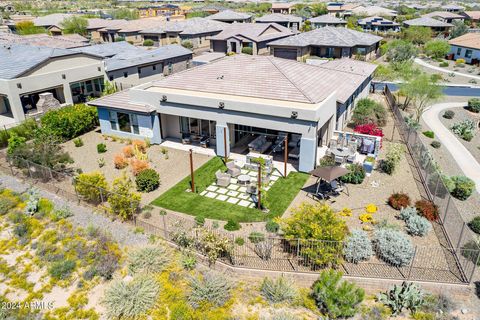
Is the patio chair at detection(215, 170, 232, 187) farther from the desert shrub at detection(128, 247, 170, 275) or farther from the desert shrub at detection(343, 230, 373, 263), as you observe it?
the desert shrub at detection(343, 230, 373, 263)

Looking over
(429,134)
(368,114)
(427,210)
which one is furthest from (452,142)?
(427,210)

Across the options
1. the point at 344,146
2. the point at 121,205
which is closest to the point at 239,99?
the point at 344,146

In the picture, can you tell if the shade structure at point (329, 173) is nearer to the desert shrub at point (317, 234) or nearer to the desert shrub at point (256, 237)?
the desert shrub at point (317, 234)

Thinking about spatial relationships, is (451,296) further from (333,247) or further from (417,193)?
Answer: (417,193)

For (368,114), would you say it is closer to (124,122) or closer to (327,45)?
(124,122)

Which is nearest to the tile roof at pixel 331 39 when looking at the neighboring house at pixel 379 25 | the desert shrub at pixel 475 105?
the desert shrub at pixel 475 105

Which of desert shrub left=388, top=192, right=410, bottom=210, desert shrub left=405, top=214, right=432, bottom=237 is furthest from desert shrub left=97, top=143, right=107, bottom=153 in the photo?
desert shrub left=405, top=214, right=432, bottom=237
